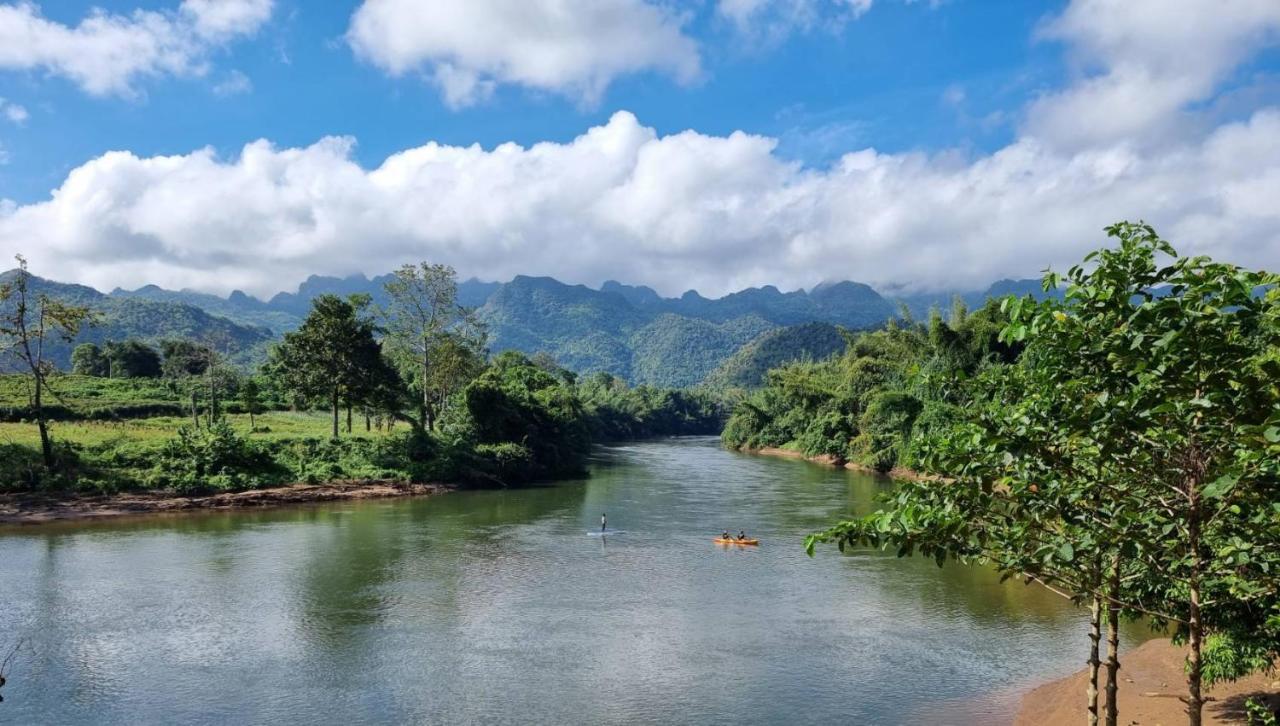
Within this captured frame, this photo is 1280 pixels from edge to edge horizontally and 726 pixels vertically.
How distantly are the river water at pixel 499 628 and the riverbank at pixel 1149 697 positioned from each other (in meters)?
0.86

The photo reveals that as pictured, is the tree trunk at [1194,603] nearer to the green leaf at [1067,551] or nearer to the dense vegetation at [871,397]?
the green leaf at [1067,551]

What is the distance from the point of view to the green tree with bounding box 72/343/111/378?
77500 millimetres

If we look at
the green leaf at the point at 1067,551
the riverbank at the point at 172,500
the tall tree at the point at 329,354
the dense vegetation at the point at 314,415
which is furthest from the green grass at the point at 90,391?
the green leaf at the point at 1067,551

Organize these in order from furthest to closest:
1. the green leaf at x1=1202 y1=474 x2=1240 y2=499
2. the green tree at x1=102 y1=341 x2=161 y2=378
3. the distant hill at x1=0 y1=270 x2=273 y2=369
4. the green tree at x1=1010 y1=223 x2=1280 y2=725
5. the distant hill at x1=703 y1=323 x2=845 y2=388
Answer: the distant hill at x1=703 y1=323 x2=845 y2=388
the distant hill at x1=0 y1=270 x2=273 y2=369
the green tree at x1=102 y1=341 x2=161 y2=378
the green tree at x1=1010 y1=223 x2=1280 y2=725
the green leaf at x1=1202 y1=474 x2=1240 y2=499

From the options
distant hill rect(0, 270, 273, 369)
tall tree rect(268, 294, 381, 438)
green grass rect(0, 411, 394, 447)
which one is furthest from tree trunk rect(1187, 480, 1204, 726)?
distant hill rect(0, 270, 273, 369)

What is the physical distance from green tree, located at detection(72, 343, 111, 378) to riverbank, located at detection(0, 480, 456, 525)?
48227mm

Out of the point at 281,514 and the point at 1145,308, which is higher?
the point at 1145,308

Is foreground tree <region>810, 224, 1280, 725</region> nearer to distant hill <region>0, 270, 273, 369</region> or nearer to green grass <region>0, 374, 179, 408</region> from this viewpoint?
green grass <region>0, 374, 179, 408</region>

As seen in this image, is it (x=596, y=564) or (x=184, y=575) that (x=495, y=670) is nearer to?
(x=596, y=564)

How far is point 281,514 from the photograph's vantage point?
37.9 m

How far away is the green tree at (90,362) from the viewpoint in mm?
77500

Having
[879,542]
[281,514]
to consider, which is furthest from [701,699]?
[281,514]

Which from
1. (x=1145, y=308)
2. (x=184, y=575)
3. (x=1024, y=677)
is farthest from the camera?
(x=184, y=575)

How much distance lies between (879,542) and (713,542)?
2552 cm
